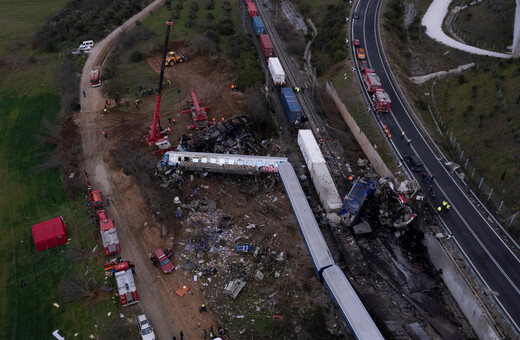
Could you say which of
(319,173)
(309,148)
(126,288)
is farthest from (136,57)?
(126,288)

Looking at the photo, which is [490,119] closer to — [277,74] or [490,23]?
[277,74]

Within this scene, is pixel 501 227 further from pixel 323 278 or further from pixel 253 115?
pixel 253 115

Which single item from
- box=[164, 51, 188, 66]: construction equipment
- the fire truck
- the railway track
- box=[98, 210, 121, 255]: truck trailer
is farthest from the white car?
box=[164, 51, 188, 66]: construction equipment

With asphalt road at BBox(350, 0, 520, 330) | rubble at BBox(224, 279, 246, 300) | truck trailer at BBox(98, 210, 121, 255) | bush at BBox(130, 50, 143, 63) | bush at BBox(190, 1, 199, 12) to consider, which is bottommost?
rubble at BBox(224, 279, 246, 300)

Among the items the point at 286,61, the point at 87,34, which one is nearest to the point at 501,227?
the point at 286,61

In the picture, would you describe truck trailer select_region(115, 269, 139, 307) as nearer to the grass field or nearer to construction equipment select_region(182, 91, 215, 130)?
construction equipment select_region(182, 91, 215, 130)

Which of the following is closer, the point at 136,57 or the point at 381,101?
the point at 381,101
